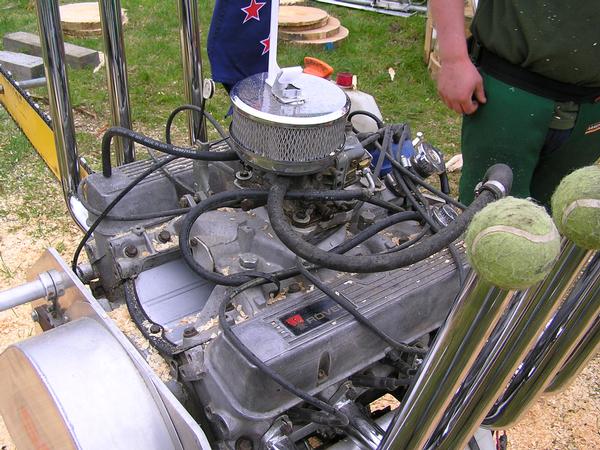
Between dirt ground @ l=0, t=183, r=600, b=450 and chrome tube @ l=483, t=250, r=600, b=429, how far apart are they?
94 centimetres

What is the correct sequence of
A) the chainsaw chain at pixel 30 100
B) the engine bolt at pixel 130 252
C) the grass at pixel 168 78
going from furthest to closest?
the grass at pixel 168 78 < the chainsaw chain at pixel 30 100 < the engine bolt at pixel 130 252

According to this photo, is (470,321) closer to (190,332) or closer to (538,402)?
(190,332)

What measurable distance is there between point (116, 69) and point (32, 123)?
41.2 inches

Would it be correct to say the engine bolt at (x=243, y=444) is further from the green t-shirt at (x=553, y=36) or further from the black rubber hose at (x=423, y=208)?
the green t-shirt at (x=553, y=36)

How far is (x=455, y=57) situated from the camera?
1.58 m

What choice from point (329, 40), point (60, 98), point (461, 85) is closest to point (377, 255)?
point (461, 85)

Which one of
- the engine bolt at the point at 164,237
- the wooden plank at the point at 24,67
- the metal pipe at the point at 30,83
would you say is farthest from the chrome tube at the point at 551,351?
the wooden plank at the point at 24,67

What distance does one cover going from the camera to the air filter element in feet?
3.64

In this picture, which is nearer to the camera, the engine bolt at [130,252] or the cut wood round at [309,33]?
the engine bolt at [130,252]

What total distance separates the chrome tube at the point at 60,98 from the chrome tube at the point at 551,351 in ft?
3.40

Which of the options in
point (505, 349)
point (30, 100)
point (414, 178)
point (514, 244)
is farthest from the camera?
point (30, 100)

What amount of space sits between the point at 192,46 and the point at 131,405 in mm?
1023

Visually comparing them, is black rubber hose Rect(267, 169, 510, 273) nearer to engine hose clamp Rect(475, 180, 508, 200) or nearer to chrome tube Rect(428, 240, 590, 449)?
engine hose clamp Rect(475, 180, 508, 200)

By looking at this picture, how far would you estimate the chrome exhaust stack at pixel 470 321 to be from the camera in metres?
0.53
